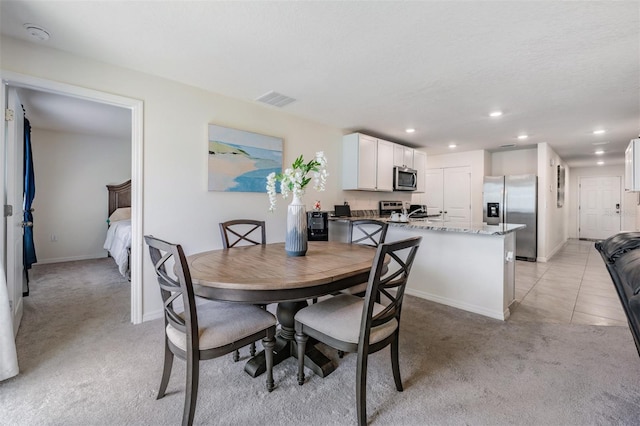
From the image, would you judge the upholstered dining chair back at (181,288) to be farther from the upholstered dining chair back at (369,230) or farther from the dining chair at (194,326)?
the upholstered dining chair back at (369,230)

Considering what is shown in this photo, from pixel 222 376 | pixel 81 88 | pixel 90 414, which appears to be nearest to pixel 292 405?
pixel 222 376

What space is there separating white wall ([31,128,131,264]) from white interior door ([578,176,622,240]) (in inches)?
467

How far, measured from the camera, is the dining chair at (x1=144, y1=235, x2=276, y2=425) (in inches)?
51.7

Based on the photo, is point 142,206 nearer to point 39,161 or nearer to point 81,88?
point 81,88

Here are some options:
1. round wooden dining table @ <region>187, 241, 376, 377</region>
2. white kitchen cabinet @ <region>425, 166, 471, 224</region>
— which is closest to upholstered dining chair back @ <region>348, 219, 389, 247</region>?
round wooden dining table @ <region>187, 241, 376, 377</region>

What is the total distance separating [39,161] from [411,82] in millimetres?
5957

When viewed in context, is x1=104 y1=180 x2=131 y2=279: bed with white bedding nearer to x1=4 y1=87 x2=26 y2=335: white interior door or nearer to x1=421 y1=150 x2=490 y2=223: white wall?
x1=4 y1=87 x2=26 y2=335: white interior door

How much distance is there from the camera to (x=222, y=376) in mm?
1805

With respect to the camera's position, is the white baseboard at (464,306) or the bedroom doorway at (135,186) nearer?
the bedroom doorway at (135,186)

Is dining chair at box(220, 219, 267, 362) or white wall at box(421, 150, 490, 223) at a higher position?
white wall at box(421, 150, 490, 223)

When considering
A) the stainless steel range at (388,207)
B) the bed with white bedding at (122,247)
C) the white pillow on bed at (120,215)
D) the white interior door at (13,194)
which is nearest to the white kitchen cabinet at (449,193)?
the stainless steel range at (388,207)

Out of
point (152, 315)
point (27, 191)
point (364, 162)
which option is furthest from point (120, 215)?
point (364, 162)

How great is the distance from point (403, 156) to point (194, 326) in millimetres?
4617

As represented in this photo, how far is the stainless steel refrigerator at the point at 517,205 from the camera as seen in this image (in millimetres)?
5328
